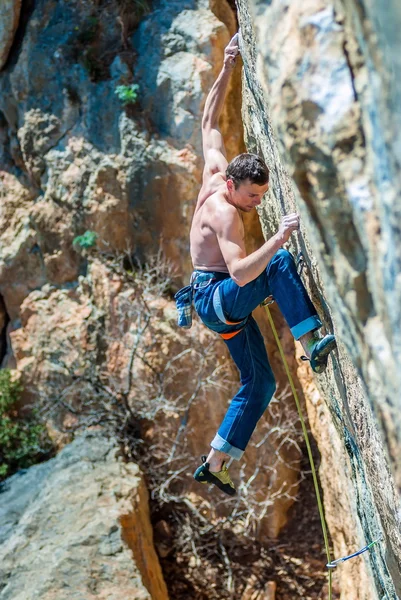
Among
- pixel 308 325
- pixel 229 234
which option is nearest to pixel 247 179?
pixel 229 234

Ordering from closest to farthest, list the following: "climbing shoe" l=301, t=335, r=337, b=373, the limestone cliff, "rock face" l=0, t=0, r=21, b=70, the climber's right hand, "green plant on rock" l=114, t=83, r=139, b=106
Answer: the climber's right hand
"climbing shoe" l=301, t=335, r=337, b=373
the limestone cliff
"green plant on rock" l=114, t=83, r=139, b=106
"rock face" l=0, t=0, r=21, b=70

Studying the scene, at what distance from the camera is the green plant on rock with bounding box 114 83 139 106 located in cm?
736

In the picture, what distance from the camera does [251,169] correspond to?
3.60m

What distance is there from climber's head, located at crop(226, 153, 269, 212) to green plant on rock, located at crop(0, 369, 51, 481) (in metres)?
5.27

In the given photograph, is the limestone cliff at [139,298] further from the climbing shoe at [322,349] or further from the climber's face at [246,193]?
the climber's face at [246,193]

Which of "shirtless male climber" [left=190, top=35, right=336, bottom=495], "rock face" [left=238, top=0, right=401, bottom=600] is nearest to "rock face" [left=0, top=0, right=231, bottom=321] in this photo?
"shirtless male climber" [left=190, top=35, right=336, bottom=495]

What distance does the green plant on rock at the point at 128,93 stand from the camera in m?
7.36

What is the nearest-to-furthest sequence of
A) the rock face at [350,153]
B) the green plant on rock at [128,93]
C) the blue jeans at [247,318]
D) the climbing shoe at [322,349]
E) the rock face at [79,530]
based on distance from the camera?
the rock face at [350,153], the climbing shoe at [322,349], the blue jeans at [247,318], the rock face at [79,530], the green plant on rock at [128,93]

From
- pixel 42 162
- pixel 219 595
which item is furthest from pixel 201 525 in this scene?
pixel 42 162

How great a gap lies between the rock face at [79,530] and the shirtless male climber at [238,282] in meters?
1.69

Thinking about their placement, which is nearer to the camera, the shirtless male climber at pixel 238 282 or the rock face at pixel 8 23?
the shirtless male climber at pixel 238 282

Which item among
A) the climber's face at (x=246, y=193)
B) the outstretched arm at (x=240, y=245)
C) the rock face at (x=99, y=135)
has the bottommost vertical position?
the outstretched arm at (x=240, y=245)

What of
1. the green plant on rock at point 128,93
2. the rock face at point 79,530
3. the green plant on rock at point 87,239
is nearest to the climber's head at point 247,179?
the rock face at point 79,530

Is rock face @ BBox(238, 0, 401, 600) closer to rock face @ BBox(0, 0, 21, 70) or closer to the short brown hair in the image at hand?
the short brown hair
